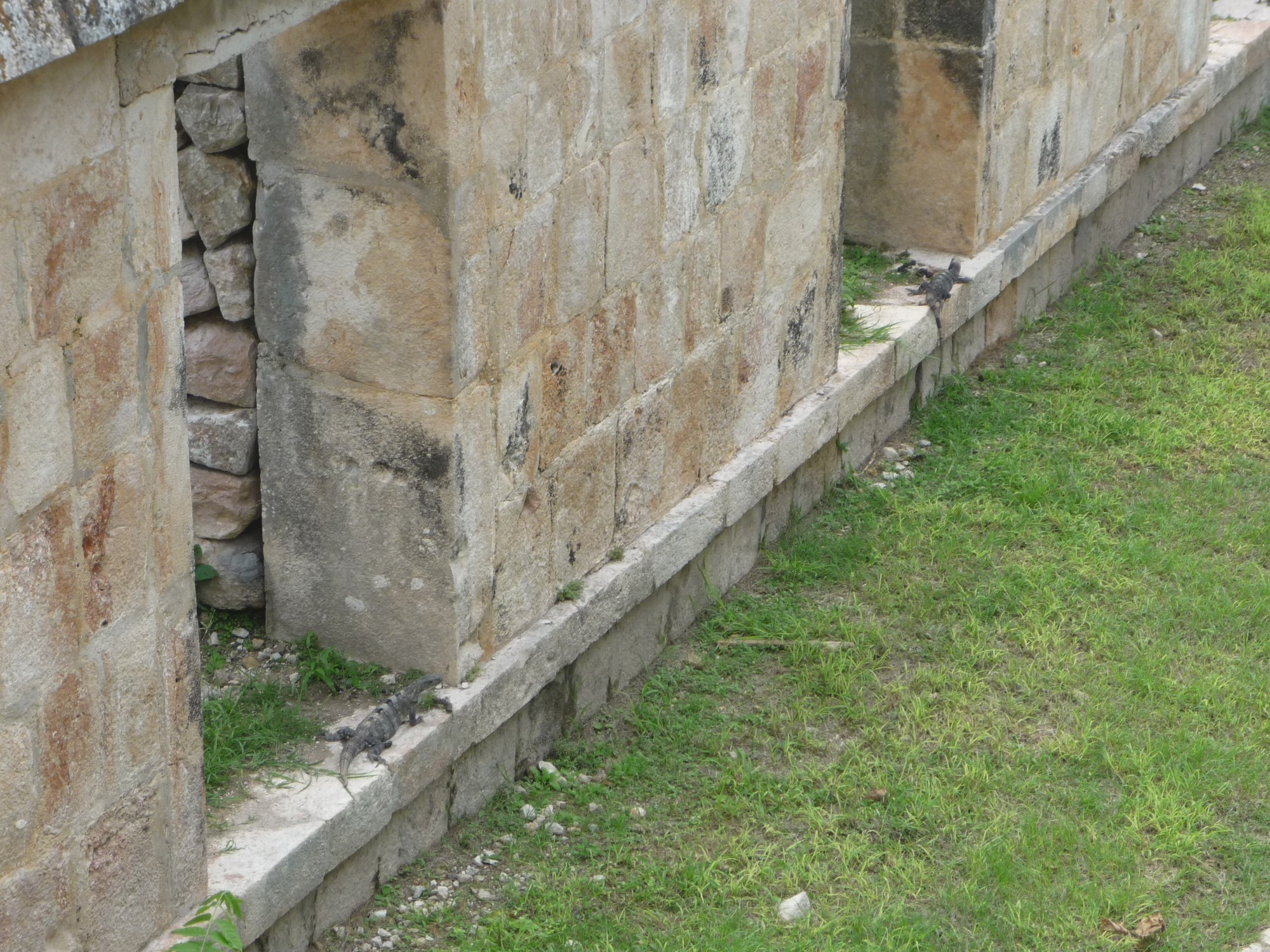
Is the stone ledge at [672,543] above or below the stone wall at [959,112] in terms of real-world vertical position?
below

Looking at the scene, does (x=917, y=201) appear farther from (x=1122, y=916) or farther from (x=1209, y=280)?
(x=1122, y=916)

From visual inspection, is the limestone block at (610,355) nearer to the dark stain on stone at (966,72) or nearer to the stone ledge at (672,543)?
the stone ledge at (672,543)

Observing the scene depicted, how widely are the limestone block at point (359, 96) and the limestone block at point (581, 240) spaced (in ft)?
1.80

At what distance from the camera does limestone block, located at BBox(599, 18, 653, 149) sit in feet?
15.6

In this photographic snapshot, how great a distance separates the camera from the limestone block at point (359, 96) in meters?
4.09

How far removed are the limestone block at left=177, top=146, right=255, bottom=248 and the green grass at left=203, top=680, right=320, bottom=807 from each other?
3.81ft

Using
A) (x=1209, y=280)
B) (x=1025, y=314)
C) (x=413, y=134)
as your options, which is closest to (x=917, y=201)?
(x=1025, y=314)

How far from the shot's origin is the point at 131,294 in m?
3.28

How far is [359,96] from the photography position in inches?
165

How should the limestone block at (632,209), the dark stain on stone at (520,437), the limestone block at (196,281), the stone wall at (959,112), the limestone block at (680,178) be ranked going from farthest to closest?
1. the stone wall at (959,112)
2. the limestone block at (680,178)
3. the limestone block at (632,209)
4. the dark stain on stone at (520,437)
5. the limestone block at (196,281)

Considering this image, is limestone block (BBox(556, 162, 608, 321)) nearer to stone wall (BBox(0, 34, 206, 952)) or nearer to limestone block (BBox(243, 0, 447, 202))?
limestone block (BBox(243, 0, 447, 202))

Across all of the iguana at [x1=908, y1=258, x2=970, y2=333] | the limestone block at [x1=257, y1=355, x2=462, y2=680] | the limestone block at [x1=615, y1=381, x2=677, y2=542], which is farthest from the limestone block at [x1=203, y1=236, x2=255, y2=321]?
the iguana at [x1=908, y1=258, x2=970, y2=333]

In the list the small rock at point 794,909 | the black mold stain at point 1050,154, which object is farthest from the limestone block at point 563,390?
the black mold stain at point 1050,154

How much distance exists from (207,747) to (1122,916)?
2289 millimetres
